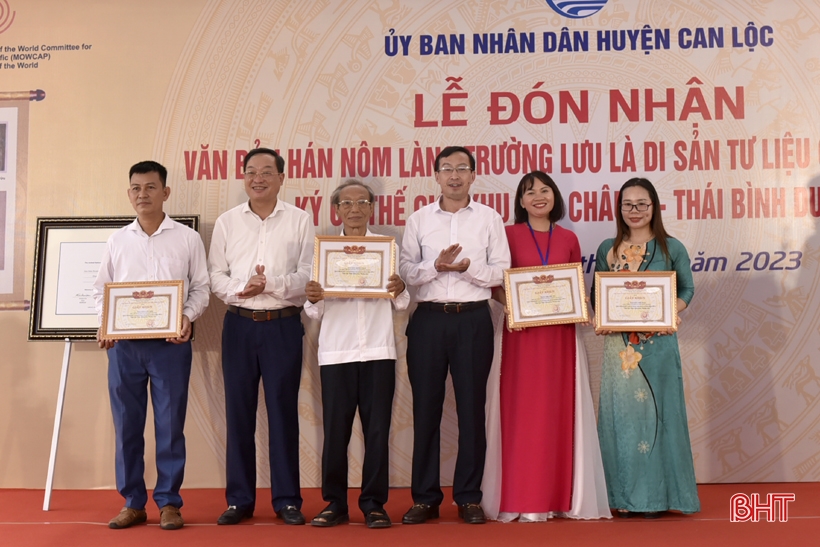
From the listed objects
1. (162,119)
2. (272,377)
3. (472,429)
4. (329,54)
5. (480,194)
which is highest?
(329,54)

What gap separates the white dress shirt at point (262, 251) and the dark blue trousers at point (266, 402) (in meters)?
0.14

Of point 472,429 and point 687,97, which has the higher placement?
point 687,97

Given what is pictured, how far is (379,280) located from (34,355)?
251cm

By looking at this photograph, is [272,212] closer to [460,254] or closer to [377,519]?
[460,254]

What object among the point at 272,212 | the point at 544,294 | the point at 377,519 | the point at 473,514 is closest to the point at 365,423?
the point at 377,519

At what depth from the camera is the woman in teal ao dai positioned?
382 centimetres

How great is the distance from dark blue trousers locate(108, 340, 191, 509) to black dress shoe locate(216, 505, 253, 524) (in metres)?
0.24

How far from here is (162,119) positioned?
4.87m

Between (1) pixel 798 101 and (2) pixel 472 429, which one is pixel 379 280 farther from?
(1) pixel 798 101

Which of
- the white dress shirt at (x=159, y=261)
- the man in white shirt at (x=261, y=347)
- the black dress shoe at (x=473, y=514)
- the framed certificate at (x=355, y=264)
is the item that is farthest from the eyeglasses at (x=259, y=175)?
the black dress shoe at (x=473, y=514)

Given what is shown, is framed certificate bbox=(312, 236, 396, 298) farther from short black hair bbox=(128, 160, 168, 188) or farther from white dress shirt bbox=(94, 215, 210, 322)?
short black hair bbox=(128, 160, 168, 188)

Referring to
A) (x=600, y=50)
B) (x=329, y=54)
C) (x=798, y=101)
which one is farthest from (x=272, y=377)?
(x=798, y=101)

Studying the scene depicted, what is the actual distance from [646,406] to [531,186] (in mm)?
1264

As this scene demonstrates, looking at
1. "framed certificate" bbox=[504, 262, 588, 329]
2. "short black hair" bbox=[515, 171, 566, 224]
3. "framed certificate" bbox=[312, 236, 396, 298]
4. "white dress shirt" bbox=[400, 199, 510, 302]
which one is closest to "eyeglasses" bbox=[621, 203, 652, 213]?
"short black hair" bbox=[515, 171, 566, 224]
